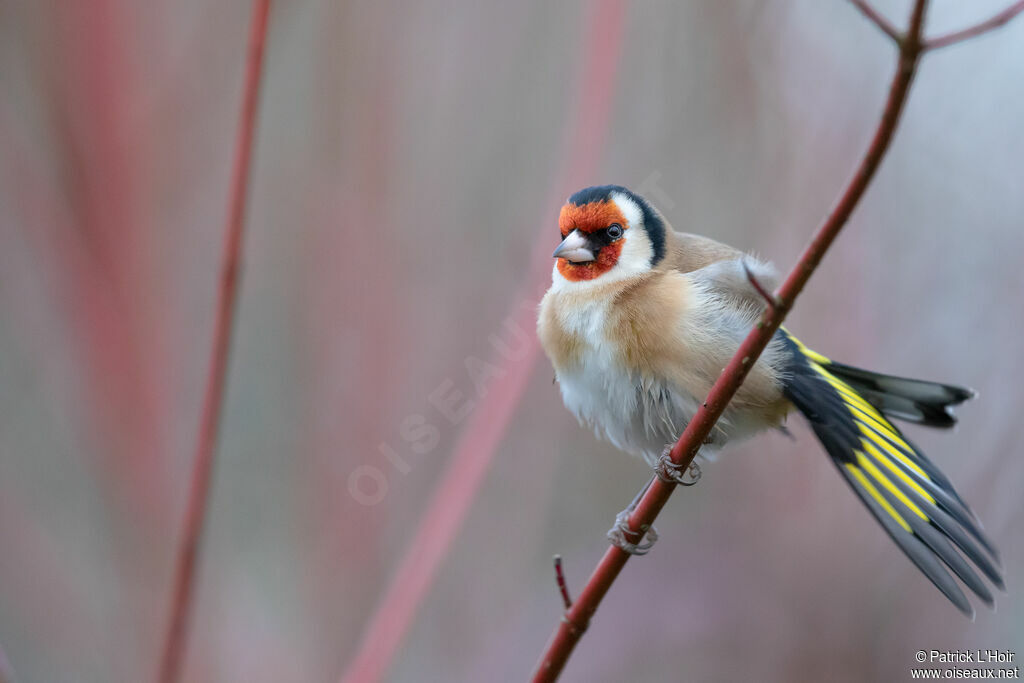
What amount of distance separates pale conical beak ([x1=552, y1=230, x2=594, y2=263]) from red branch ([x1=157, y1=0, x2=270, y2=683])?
124 cm

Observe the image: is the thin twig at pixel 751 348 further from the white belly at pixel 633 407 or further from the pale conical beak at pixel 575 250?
the pale conical beak at pixel 575 250

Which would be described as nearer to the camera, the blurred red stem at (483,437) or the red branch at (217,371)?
the red branch at (217,371)

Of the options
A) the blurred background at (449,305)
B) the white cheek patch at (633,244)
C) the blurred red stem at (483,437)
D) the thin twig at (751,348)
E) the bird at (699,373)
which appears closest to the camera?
the thin twig at (751,348)

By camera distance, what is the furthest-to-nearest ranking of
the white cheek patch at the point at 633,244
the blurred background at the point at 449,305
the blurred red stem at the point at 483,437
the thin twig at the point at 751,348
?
the blurred background at the point at 449,305 < the white cheek patch at the point at 633,244 < the blurred red stem at the point at 483,437 < the thin twig at the point at 751,348

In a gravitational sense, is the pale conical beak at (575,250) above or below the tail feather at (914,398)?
above

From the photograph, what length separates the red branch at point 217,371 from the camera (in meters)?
1.47

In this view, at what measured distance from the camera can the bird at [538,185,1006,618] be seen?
7.57ft

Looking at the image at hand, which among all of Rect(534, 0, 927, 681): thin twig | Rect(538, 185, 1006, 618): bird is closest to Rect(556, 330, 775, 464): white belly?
Rect(538, 185, 1006, 618): bird

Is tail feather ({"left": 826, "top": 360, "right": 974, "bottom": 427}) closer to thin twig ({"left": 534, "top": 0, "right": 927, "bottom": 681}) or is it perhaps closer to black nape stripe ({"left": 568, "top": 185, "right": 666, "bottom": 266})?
black nape stripe ({"left": 568, "top": 185, "right": 666, "bottom": 266})

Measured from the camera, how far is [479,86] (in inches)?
148

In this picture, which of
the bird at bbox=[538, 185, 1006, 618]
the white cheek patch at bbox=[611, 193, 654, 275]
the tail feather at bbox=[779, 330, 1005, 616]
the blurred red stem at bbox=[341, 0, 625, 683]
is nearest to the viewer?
the blurred red stem at bbox=[341, 0, 625, 683]

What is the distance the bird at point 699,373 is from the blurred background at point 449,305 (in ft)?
0.93

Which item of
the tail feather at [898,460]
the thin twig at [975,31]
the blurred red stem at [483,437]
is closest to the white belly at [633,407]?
the tail feather at [898,460]

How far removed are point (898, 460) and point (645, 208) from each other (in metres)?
1.10
